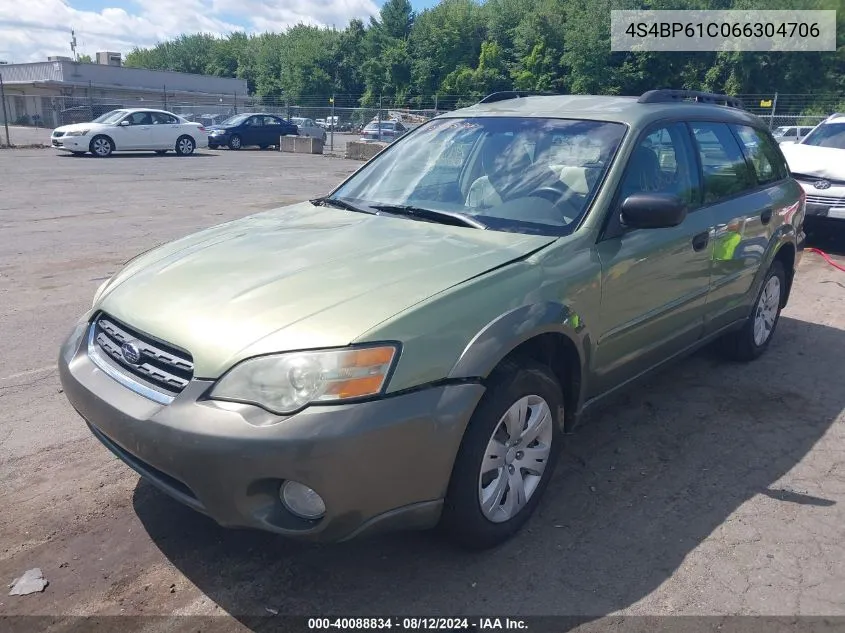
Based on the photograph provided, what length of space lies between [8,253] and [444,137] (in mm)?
A: 5949

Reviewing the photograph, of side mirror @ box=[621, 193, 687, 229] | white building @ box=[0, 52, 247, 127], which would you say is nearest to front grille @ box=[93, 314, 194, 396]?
side mirror @ box=[621, 193, 687, 229]

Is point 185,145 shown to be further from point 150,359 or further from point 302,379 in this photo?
point 302,379

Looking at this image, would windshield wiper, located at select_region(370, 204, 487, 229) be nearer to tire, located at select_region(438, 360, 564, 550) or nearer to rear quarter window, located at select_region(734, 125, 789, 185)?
tire, located at select_region(438, 360, 564, 550)

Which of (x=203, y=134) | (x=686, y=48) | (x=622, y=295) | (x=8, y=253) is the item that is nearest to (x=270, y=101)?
(x=686, y=48)

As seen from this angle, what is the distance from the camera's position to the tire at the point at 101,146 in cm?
2225

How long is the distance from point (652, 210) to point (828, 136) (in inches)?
372

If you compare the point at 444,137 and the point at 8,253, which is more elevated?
the point at 444,137

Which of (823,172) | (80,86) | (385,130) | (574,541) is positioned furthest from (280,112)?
(574,541)

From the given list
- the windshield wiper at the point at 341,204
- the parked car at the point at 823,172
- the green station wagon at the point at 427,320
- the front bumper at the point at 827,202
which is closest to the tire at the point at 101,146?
the parked car at the point at 823,172

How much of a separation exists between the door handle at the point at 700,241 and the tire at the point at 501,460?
1.49 metres

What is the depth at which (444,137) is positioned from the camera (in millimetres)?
4273

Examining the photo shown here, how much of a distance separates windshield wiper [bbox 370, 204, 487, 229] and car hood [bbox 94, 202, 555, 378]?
0.08 m

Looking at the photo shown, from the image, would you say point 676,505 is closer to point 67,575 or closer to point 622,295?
point 622,295

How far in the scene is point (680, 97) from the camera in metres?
4.48
